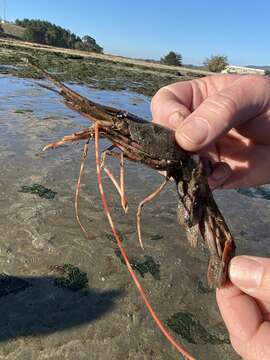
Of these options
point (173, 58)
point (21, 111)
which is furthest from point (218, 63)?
point (21, 111)

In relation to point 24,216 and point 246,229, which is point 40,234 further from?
point 246,229

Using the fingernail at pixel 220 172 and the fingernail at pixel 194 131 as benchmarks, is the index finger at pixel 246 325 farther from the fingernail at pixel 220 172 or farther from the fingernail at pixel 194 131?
the fingernail at pixel 194 131

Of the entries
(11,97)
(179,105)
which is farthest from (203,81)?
(11,97)

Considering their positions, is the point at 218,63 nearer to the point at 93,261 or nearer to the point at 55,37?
the point at 55,37

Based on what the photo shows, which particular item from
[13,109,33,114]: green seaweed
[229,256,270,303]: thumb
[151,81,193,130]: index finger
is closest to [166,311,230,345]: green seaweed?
[229,256,270,303]: thumb

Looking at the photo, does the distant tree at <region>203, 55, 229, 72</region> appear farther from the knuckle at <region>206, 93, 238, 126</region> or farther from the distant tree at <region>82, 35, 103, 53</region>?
the knuckle at <region>206, 93, 238, 126</region>

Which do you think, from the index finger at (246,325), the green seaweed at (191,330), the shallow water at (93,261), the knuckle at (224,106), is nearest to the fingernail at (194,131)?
the knuckle at (224,106)
